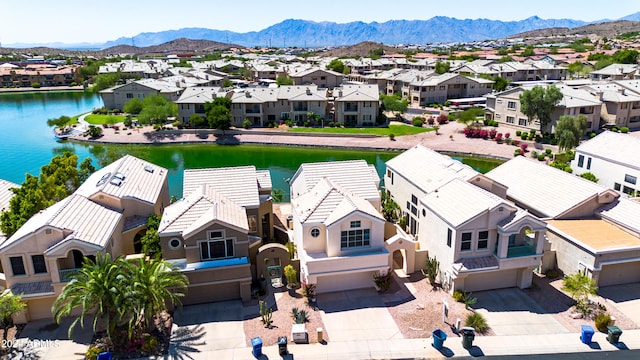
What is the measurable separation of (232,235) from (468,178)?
1561 centimetres

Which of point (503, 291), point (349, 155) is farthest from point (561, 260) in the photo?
point (349, 155)

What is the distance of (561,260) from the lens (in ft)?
89.8

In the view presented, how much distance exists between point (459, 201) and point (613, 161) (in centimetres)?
2111

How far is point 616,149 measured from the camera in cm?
3922

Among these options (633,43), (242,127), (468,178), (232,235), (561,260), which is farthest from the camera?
(633,43)

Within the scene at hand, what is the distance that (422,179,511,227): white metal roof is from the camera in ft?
80.3

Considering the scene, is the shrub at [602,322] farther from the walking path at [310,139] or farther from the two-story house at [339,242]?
the walking path at [310,139]

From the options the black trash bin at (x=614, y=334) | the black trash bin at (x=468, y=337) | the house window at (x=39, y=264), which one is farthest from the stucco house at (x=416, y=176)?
the house window at (x=39, y=264)

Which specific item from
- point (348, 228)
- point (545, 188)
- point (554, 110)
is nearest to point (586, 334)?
point (348, 228)

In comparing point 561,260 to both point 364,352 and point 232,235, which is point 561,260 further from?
point 232,235

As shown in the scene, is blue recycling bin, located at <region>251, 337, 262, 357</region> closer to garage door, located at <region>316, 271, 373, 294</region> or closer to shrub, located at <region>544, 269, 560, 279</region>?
garage door, located at <region>316, 271, 373, 294</region>

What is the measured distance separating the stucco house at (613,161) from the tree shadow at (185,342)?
113ft

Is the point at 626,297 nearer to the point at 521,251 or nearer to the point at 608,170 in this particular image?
the point at 521,251

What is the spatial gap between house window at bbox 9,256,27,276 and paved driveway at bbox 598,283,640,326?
3058cm
